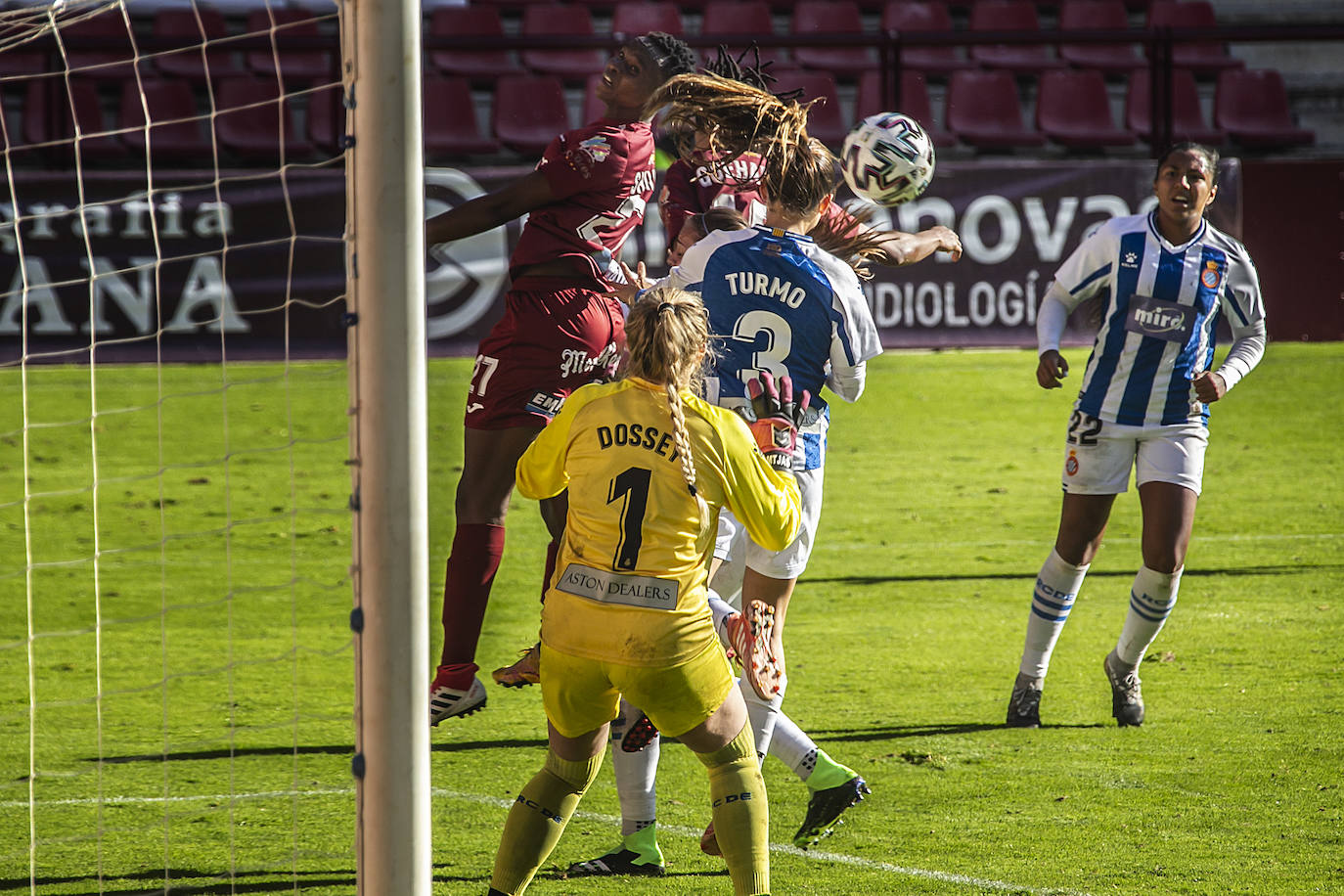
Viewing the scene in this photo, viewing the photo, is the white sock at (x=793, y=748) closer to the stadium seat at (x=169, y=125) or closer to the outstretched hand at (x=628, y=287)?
the outstretched hand at (x=628, y=287)

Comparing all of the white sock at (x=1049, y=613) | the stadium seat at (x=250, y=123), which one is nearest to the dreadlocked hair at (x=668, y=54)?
the white sock at (x=1049, y=613)

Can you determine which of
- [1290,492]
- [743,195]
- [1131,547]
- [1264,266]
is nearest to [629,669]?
[743,195]

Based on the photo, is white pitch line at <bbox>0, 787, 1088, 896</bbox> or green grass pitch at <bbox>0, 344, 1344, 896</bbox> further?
green grass pitch at <bbox>0, 344, 1344, 896</bbox>

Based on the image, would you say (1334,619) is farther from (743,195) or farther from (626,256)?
(626,256)

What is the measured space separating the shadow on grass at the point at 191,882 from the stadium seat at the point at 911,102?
1134 cm

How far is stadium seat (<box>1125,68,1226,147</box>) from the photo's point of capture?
54.3 feet

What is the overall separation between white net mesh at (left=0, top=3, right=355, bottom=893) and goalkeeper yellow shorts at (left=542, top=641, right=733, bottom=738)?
97 cm

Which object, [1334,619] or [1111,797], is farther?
[1334,619]

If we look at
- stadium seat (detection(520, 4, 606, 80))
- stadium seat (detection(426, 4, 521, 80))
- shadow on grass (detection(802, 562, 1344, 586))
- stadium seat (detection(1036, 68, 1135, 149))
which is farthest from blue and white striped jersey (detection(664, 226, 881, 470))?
stadium seat (detection(426, 4, 521, 80))

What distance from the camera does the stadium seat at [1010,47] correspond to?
17.6 m

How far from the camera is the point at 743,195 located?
5.71 m

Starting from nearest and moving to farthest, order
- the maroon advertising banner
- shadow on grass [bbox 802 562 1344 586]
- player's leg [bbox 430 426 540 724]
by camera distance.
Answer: player's leg [bbox 430 426 540 724] < shadow on grass [bbox 802 562 1344 586] < the maroon advertising banner

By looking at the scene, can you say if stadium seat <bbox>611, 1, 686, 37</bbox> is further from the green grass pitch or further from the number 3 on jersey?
the number 3 on jersey

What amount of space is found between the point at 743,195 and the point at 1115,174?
800 cm
